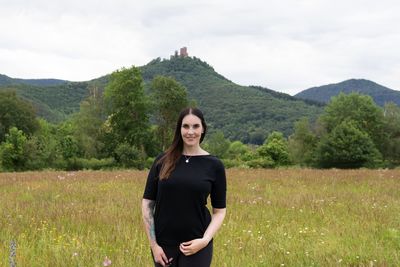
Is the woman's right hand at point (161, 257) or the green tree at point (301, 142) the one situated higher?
the woman's right hand at point (161, 257)

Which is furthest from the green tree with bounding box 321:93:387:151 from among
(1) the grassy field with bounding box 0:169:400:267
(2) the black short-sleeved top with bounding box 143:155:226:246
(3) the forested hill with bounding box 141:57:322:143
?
(3) the forested hill with bounding box 141:57:322:143

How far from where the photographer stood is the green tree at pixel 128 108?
45469 mm

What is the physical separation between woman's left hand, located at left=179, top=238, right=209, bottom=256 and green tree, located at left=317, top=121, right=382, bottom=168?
4438 centimetres

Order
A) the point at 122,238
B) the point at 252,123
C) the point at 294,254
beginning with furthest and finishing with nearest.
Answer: the point at 252,123 → the point at 122,238 → the point at 294,254

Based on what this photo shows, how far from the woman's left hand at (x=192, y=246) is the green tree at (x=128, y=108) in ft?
139

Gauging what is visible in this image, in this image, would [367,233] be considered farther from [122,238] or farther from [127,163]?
[127,163]

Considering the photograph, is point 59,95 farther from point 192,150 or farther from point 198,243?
point 198,243

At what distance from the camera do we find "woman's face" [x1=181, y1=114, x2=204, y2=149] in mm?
3260

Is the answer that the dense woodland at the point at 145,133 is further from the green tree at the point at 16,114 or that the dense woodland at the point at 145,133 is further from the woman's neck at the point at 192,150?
the woman's neck at the point at 192,150

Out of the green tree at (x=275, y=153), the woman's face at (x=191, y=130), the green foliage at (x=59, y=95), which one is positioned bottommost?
the green tree at (x=275, y=153)

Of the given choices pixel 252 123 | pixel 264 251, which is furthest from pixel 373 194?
pixel 252 123

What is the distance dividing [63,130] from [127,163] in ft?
121

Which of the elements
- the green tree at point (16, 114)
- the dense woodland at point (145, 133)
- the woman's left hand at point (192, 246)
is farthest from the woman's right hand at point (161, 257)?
the green tree at point (16, 114)

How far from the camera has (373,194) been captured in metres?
11.2
